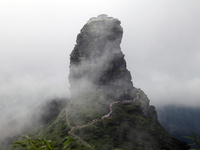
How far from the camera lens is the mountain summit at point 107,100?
4094 cm

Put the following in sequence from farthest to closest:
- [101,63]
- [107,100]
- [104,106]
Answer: [101,63] → [107,100] → [104,106]

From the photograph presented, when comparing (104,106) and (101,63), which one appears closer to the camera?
(104,106)

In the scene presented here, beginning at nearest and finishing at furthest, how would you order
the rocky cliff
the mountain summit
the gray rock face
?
the rocky cliff, the mountain summit, the gray rock face

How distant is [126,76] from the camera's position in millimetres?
64562

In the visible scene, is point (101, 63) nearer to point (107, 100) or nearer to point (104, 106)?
point (107, 100)

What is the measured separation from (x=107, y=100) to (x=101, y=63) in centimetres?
1719

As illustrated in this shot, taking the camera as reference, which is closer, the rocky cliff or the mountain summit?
the rocky cliff

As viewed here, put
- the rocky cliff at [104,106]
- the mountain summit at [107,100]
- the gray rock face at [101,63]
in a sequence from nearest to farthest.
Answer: the rocky cliff at [104,106]
the mountain summit at [107,100]
the gray rock face at [101,63]

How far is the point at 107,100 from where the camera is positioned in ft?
177

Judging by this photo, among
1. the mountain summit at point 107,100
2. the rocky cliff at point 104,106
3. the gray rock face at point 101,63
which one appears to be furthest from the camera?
the gray rock face at point 101,63

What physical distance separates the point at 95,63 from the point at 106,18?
2548cm

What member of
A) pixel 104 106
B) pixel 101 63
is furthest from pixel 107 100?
pixel 101 63

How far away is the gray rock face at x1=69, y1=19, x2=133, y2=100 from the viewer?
195 feet

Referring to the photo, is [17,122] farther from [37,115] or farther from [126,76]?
[126,76]
